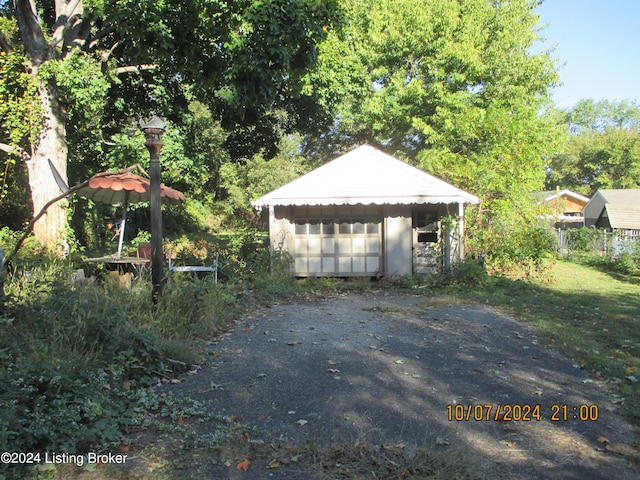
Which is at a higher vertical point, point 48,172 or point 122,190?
point 48,172

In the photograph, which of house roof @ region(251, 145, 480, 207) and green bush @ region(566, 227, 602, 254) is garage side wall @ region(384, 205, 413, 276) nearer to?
house roof @ region(251, 145, 480, 207)

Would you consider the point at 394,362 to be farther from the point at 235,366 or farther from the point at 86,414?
the point at 86,414

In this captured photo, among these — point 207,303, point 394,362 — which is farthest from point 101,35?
point 394,362

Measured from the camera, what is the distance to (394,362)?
5.98m

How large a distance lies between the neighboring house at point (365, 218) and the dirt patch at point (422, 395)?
6.35 meters

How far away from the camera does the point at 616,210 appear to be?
111 feet

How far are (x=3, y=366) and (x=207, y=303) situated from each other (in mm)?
3671

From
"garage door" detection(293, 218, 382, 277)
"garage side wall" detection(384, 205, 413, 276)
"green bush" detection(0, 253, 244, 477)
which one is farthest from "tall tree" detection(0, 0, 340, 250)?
"garage side wall" detection(384, 205, 413, 276)

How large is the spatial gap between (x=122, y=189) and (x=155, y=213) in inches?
148

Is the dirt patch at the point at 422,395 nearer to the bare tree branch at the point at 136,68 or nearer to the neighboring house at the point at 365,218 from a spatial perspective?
the neighboring house at the point at 365,218

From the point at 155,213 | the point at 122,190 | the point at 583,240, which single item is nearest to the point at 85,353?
the point at 155,213

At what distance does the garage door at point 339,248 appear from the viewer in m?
14.5

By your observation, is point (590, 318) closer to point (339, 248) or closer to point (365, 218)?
point (365, 218)

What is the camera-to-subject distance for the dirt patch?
3.85m
